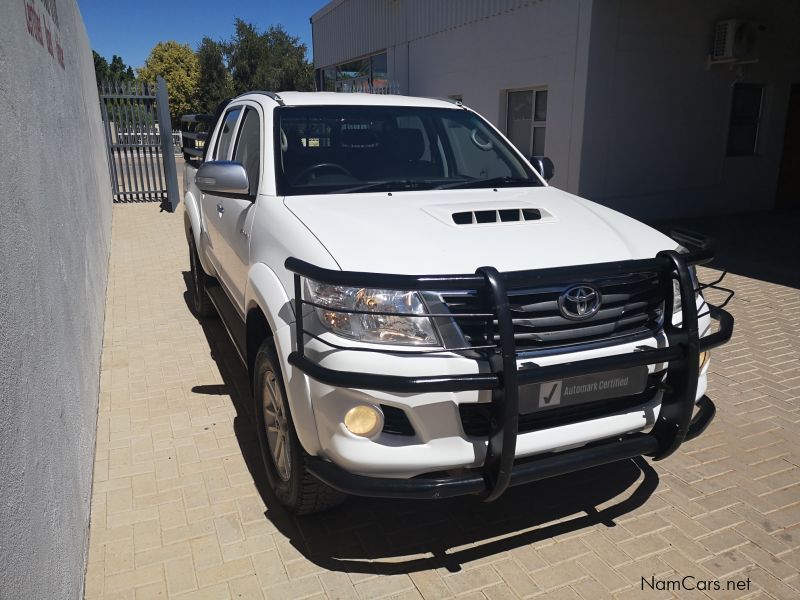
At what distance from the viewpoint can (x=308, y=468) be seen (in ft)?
8.66

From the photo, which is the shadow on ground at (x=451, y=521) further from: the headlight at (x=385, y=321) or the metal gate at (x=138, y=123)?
the metal gate at (x=138, y=123)

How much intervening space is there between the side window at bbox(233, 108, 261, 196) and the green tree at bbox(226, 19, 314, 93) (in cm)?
4021

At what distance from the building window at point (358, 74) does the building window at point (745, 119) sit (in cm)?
870

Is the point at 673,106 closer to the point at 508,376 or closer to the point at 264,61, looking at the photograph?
the point at 508,376

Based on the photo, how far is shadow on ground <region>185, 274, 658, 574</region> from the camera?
2.90 m

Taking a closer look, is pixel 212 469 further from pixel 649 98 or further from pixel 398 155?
pixel 649 98

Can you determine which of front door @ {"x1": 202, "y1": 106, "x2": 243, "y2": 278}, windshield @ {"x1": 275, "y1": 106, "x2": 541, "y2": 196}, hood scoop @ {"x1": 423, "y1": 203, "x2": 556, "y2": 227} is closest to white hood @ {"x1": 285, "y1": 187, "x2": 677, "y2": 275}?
hood scoop @ {"x1": 423, "y1": 203, "x2": 556, "y2": 227}

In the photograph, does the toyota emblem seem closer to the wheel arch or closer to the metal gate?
the wheel arch

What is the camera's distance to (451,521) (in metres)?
3.13

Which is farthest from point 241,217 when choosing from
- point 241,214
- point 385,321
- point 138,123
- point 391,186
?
point 138,123

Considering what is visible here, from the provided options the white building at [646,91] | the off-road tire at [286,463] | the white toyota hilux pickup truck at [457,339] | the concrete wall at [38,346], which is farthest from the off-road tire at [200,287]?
the white building at [646,91]

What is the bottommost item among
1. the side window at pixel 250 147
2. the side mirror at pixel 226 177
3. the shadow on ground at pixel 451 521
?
the shadow on ground at pixel 451 521

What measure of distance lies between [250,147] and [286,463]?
2163 millimetres

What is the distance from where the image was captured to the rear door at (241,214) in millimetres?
3676
